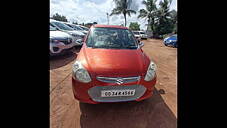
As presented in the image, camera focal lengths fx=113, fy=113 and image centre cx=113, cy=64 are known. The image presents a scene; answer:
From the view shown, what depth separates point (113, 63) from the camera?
183 centimetres

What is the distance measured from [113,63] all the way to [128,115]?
90 cm

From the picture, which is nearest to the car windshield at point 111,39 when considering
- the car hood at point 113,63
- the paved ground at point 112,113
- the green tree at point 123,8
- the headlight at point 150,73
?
the car hood at point 113,63

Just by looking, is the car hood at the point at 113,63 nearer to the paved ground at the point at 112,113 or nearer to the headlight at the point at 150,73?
the headlight at the point at 150,73

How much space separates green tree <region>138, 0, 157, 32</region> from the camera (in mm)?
26125

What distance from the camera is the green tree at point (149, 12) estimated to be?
2612cm

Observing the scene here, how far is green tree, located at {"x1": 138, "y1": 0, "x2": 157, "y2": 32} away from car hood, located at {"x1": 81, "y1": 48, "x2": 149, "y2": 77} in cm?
2846

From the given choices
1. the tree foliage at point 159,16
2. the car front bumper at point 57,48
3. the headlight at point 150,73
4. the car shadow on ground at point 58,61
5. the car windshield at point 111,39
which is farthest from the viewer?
the tree foliage at point 159,16

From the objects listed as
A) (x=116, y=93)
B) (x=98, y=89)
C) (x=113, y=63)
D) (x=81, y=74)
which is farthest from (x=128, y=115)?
(x=81, y=74)

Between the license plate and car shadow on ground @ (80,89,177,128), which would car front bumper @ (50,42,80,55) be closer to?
car shadow on ground @ (80,89,177,128)

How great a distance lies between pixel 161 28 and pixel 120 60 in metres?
29.0

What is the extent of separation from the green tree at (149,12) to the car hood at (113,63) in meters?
28.5
